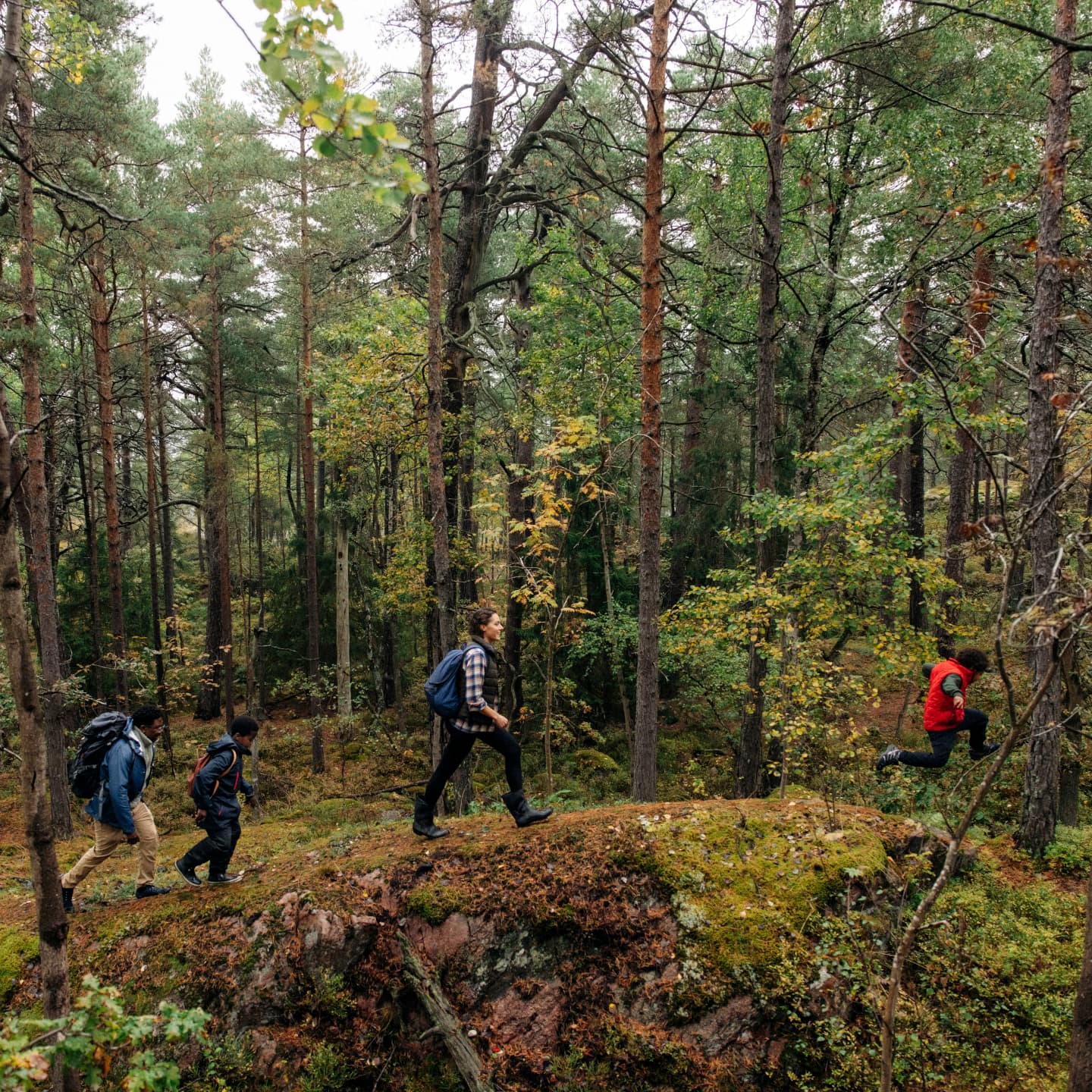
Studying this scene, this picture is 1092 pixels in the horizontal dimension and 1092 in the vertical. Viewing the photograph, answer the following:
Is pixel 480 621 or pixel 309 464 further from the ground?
pixel 309 464

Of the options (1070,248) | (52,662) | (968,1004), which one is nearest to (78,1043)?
(968,1004)

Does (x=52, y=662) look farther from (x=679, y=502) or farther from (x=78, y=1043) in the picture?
(x=679, y=502)

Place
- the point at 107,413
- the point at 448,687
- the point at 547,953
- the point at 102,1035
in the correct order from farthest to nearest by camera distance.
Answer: the point at 107,413 < the point at 448,687 < the point at 547,953 < the point at 102,1035

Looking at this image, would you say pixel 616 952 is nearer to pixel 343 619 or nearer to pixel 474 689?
pixel 474 689

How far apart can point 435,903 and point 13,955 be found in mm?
3355

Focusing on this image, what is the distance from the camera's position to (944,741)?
6707 millimetres

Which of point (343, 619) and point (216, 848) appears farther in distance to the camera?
point (343, 619)

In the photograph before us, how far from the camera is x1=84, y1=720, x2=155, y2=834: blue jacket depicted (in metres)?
5.34

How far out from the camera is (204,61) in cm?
1888

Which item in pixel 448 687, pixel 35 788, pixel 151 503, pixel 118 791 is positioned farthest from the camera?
pixel 151 503

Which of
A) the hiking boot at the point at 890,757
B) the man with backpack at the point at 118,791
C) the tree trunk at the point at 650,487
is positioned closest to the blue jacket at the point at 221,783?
the man with backpack at the point at 118,791

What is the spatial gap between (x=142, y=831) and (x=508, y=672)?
7269 millimetres

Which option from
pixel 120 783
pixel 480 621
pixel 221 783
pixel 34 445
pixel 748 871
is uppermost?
pixel 34 445

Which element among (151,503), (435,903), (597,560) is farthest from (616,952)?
(151,503)
